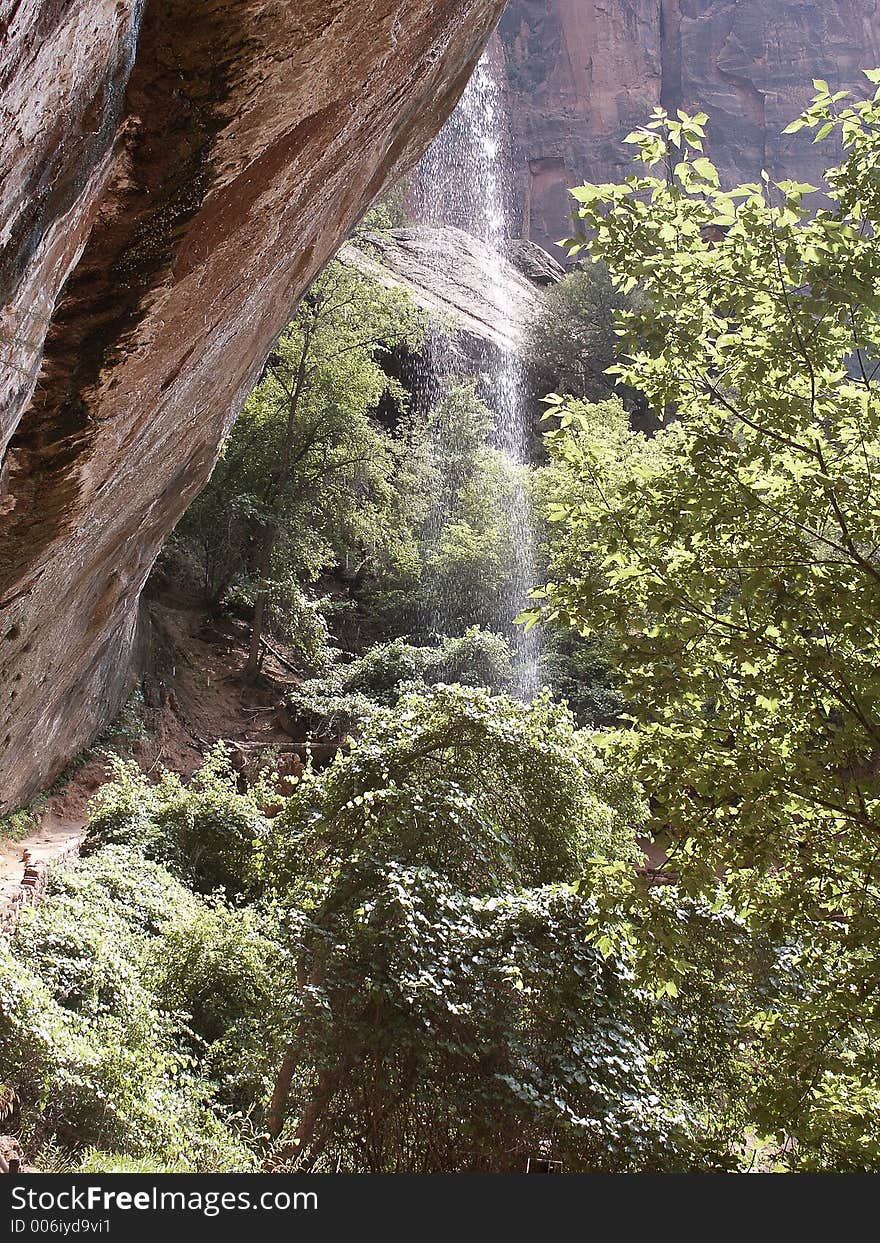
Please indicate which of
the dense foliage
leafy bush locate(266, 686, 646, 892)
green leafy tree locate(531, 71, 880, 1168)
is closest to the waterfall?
leafy bush locate(266, 686, 646, 892)

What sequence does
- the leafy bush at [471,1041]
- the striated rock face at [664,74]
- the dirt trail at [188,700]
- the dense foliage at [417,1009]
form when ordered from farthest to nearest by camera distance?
the striated rock face at [664,74]
the dirt trail at [188,700]
the dense foliage at [417,1009]
the leafy bush at [471,1041]

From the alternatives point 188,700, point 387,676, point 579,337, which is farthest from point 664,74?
point 188,700

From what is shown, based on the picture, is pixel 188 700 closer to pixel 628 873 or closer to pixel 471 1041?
pixel 471 1041

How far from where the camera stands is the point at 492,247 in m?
38.8

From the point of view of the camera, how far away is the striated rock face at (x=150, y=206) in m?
2.26

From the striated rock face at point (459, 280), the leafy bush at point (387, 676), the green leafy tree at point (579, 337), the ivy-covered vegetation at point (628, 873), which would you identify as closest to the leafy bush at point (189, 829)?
the ivy-covered vegetation at point (628, 873)

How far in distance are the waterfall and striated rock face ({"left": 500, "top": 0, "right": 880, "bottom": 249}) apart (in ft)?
6.87

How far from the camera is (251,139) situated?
11.5 ft

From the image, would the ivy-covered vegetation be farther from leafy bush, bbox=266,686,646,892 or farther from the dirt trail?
the dirt trail

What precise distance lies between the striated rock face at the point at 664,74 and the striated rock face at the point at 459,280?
816 cm

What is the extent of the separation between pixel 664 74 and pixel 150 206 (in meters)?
50.9

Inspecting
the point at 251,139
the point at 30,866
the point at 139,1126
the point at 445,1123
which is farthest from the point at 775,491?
the point at 30,866

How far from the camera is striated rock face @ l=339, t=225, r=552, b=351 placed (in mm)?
29938

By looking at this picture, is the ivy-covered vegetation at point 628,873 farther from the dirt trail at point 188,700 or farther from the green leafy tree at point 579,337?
the green leafy tree at point 579,337
